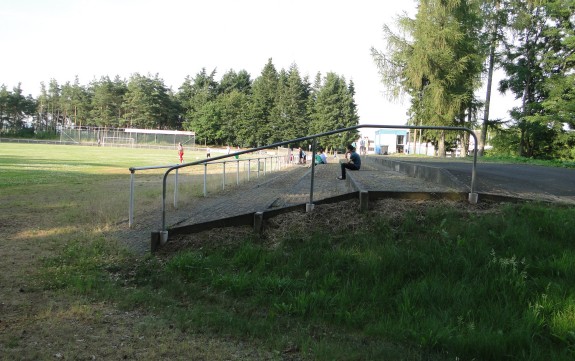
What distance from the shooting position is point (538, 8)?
3328 centimetres

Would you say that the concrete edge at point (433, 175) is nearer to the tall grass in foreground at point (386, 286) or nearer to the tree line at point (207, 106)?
the tall grass in foreground at point (386, 286)

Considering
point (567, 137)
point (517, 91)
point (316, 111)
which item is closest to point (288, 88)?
point (316, 111)

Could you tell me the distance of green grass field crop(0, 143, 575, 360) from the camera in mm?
3369

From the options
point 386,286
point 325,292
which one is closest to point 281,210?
point 325,292

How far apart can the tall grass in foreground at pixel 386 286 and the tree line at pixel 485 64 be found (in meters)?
27.7

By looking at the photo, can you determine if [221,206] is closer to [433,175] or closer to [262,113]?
[433,175]

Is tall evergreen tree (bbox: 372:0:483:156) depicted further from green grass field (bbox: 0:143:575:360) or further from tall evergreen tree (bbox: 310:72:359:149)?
tall evergreen tree (bbox: 310:72:359:149)

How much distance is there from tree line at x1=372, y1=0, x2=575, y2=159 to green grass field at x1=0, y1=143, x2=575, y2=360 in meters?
27.5

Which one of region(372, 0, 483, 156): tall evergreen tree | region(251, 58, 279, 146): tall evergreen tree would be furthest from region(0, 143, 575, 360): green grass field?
region(251, 58, 279, 146): tall evergreen tree

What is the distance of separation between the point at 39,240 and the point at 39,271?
72.3 inches

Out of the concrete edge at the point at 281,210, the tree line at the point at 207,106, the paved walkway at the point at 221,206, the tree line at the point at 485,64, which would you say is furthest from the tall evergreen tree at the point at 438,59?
the tree line at the point at 207,106

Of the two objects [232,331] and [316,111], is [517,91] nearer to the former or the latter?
[232,331]

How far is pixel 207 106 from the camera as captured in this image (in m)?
91.0

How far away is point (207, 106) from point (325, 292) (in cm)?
9012
